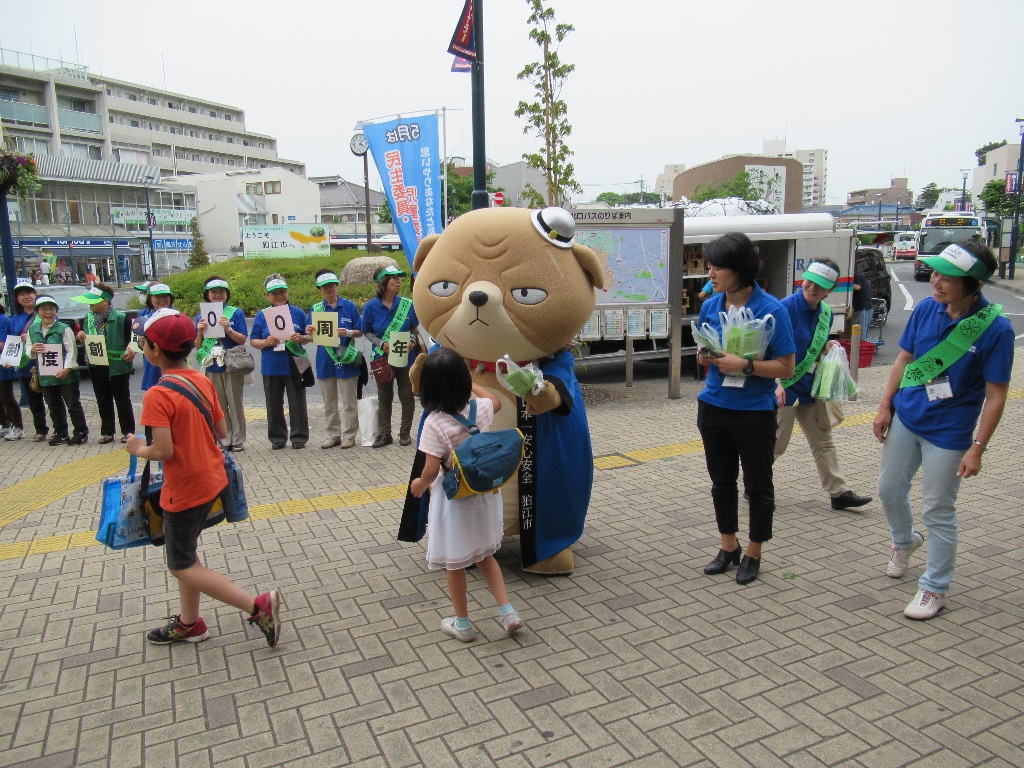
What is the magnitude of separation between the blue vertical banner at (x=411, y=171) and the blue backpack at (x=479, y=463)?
6.39 m

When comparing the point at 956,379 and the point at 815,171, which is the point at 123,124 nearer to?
the point at 956,379

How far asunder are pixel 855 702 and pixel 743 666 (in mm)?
478

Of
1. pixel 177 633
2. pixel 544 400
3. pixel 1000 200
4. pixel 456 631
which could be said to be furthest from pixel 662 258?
pixel 1000 200

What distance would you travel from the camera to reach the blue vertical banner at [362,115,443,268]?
374 inches

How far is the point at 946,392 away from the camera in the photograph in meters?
3.64

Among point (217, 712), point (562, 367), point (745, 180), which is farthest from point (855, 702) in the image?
point (745, 180)

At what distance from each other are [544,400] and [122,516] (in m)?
2.09

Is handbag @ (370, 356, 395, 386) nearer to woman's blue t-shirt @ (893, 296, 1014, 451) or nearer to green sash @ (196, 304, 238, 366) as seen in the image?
green sash @ (196, 304, 238, 366)

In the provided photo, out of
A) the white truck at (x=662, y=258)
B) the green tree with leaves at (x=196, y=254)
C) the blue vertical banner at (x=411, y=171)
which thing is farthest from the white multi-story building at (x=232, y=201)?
the white truck at (x=662, y=258)

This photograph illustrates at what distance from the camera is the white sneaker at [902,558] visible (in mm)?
4230

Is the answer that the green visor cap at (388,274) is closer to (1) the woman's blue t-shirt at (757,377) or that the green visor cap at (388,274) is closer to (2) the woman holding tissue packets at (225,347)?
(2) the woman holding tissue packets at (225,347)

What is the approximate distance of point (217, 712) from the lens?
3176 mm

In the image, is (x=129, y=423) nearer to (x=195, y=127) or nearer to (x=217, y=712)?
(x=217, y=712)

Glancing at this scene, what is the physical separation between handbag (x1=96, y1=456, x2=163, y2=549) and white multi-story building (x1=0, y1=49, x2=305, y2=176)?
1897 inches
